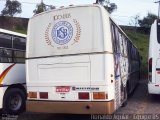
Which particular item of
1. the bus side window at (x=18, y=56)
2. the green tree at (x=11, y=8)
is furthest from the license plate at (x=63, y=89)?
the green tree at (x=11, y=8)

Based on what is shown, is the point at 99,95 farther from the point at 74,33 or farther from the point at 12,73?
the point at 12,73

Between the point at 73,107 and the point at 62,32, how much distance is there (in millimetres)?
1974

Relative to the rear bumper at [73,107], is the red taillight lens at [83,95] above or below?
above

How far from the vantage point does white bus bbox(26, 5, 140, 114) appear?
860 centimetres

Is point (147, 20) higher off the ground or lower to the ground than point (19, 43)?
higher

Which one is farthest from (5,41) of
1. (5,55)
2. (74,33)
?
(74,33)

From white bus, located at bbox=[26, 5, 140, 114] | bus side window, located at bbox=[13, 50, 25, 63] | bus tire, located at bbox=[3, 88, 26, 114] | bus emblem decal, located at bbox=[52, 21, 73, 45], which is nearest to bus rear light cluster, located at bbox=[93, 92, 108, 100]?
white bus, located at bbox=[26, 5, 140, 114]

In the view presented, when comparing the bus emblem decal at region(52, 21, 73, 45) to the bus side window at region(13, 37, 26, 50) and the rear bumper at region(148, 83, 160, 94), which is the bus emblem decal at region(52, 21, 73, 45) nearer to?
the bus side window at region(13, 37, 26, 50)

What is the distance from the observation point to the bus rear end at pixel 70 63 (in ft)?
28.2

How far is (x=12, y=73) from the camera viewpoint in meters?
11.0

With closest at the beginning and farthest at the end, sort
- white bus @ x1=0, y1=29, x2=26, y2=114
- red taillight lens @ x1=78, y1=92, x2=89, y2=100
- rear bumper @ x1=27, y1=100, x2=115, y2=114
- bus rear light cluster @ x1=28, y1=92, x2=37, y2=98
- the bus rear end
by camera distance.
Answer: rear bumper @ x1=27, y1=100, x2=115, y2=114 < the bus rear end < red taillight lens @ x1=78, y1=92, x2=89, y2=100 < bus rear light cluster @ x1=28, y1=92, x2=37, y2=98 < white bus @ x1=0, y1=29, x2=26, y2=114

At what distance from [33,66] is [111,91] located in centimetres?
227

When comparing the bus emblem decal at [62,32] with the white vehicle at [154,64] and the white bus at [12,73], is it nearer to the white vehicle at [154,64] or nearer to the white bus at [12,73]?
the white bus at [12,73]

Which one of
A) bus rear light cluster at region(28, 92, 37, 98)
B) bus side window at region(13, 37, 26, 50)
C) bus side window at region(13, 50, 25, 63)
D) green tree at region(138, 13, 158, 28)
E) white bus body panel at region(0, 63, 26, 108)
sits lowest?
bus rear light cluster at region(28, 92, 37, 98)
